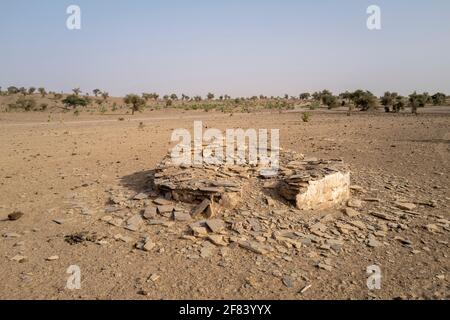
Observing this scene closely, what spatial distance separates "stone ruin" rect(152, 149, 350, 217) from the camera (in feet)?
18.8

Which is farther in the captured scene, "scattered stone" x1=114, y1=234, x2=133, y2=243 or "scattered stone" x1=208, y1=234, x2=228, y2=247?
"scattered stone" x1=114, y1=234, x2=133, y2=243

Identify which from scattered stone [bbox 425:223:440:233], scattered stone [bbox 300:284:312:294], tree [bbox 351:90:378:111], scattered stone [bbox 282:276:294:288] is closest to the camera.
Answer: scattered stone [bbox 300:284:312:294]

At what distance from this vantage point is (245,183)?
247 inches

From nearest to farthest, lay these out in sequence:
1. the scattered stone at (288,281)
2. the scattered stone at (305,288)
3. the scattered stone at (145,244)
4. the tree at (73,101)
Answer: the scattered stone at (305,288), the scattered stone at (288,281), the scattered stone at (145,244), the tree at (73,101)

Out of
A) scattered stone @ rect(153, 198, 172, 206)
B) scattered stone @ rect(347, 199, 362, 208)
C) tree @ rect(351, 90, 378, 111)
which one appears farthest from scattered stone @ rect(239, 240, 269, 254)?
tree @ rect(351, 90, 378, 111)

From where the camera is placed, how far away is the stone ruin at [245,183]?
5727mm

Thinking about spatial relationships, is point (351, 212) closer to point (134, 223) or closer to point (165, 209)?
point (165, 209)

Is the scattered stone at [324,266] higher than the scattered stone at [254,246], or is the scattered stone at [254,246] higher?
the scattered stone at [254,246]

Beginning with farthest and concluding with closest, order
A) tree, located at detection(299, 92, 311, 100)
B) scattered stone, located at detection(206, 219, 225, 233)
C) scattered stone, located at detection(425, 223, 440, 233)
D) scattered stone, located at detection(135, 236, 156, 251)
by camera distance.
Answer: tree, located at detection(299, 92, 311, 100) < scattered stone, located at detection(425, 223, 440, 233) < scattered stone, located at detection(206, 219, 225, 233) < scattered stone, located at detection(135, 236, 156, 251)

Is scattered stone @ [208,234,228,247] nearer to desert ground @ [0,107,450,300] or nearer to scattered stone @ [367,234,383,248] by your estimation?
desert ground @ [0,107,450,300]

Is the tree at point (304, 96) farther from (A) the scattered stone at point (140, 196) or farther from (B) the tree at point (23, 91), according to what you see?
(A) the scattered stone at point (140, 196)

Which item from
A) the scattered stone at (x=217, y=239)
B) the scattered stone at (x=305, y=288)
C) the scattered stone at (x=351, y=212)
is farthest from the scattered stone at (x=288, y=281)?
the scattered stone at (x=351, y=212)

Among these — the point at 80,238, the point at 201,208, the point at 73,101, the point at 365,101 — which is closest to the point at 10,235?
the point at 80,238
